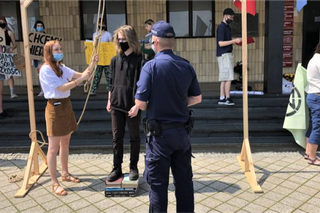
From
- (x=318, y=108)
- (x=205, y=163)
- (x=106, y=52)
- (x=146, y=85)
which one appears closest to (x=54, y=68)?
(x=146, y=85)

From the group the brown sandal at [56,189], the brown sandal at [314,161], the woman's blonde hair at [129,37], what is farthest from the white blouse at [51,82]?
the brown sandal at [314,161]

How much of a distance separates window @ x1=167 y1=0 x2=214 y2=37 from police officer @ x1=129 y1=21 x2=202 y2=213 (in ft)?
21.7

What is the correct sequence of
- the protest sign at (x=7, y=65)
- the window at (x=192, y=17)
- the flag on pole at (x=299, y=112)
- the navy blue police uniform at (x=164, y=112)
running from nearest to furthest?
the navy blue police uniform at (x=164, y=112)
the flag on pole at (x=299, y=112)
the protest sign at (x=7, y=65)
the window at (x=192, y=17)

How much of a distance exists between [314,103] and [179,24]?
539cm

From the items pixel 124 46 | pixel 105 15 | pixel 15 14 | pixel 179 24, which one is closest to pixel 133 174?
pixel 124 46

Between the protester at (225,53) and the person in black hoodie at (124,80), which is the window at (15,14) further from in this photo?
the person in black hoodie at (124,80)

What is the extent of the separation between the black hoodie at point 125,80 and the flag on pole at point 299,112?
282 centimetres

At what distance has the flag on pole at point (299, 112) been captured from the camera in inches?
205

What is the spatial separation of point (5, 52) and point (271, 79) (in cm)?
584

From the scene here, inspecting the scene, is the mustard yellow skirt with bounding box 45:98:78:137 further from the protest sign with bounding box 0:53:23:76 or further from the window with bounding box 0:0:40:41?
the window with bounding box 0:0:40:41

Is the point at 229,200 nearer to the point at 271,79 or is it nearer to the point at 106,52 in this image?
the point at 271,79

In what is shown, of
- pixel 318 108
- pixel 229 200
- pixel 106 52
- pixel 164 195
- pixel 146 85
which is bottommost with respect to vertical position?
pixel 229 200

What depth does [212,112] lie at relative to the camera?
253 inches

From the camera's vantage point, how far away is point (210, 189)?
4.10 metres
